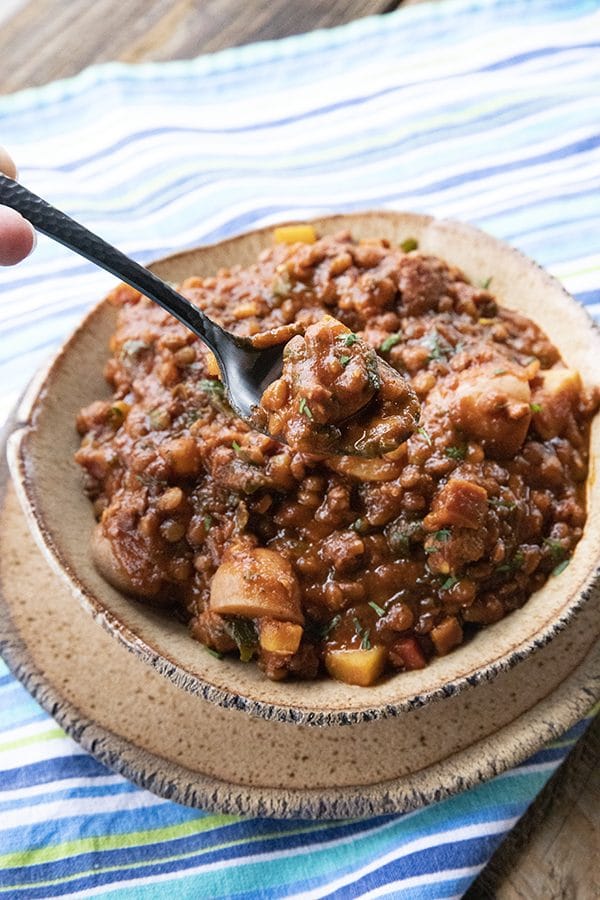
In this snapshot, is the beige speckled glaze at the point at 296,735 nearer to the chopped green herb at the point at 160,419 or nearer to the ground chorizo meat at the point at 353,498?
the ground chorizo meat at the point at 353,498

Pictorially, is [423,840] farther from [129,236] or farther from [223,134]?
[223,134]

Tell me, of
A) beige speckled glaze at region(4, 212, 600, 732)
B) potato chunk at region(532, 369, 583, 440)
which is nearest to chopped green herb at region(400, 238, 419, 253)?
beige speckled glaze at region(4, 212, 600, 732)

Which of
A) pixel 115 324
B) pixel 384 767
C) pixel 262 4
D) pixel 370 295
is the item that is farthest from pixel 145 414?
pixel 262 4

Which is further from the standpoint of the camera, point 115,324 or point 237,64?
point 237,64

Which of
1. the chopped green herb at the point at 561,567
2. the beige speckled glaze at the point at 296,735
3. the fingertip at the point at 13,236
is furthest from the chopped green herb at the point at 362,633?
the fingertip at the point at 13,236

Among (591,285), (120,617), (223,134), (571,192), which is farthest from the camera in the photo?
(223,134)

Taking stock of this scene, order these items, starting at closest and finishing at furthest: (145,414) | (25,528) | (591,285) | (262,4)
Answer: (145,414), (25,528), (591,285), (262,4)

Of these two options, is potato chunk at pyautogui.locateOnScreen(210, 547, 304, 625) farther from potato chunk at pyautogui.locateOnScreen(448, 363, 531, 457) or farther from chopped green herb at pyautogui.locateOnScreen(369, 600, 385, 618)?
potato chunk at pyautogui.locateOnScreen(448, 363, 531, 457)
